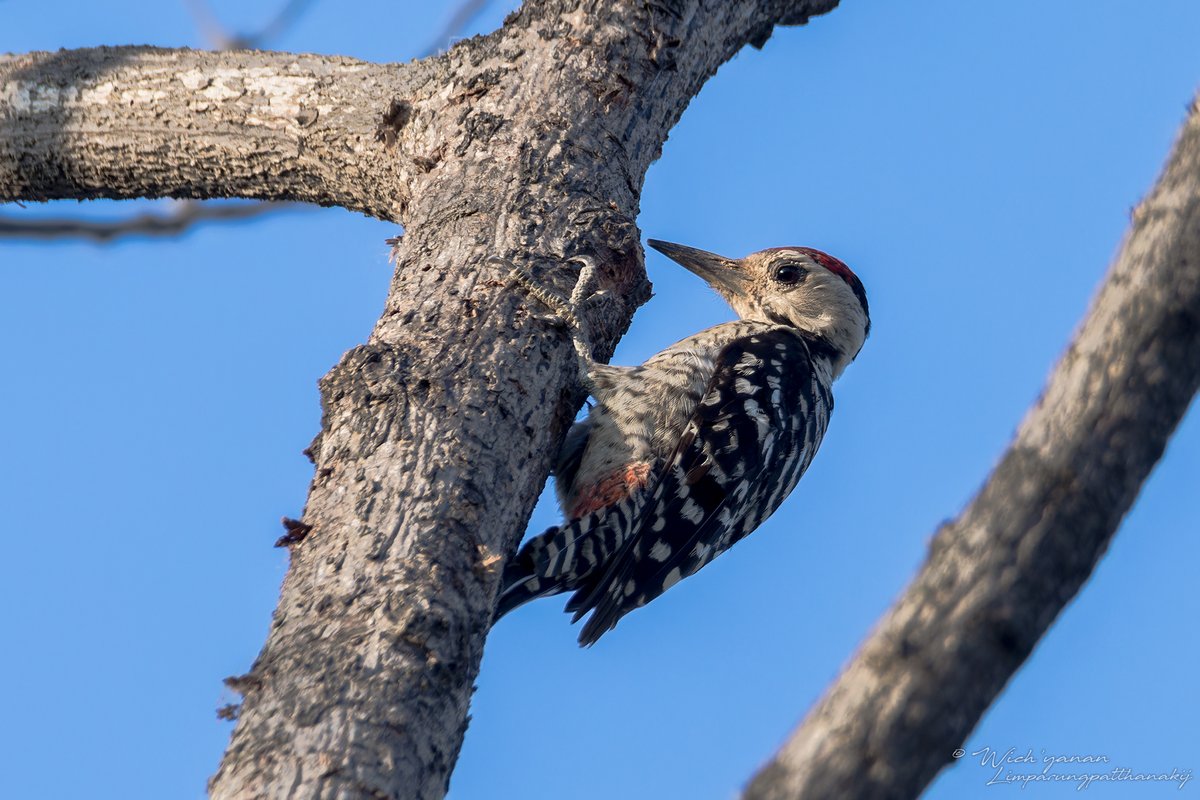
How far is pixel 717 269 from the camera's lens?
584 centimetres

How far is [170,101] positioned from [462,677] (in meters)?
2.71

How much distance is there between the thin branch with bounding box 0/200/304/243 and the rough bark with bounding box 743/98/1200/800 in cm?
373

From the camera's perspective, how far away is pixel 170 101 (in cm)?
436

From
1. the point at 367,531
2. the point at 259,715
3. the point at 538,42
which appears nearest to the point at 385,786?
the point at 259,715

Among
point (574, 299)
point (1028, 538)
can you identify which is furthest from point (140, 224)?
point (1028, 538)

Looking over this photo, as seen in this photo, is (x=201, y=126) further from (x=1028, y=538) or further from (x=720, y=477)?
(x=1028, y=538)

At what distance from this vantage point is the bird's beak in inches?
228

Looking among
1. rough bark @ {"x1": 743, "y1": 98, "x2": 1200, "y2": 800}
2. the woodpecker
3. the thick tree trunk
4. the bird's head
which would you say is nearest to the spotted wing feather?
the woodpecker

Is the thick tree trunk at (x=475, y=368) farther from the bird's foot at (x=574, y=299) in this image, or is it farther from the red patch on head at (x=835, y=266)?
the red patch on head at (x=835, y=266)

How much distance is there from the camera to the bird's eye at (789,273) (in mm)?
5828

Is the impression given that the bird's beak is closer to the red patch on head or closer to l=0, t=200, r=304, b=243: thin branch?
the red patch on head

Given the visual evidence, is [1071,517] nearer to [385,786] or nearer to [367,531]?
[385,786]

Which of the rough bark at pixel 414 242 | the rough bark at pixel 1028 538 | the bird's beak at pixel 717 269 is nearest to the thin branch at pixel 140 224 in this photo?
the rough bark at pixel 414 242

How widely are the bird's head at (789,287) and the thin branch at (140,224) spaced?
75.0 inches
